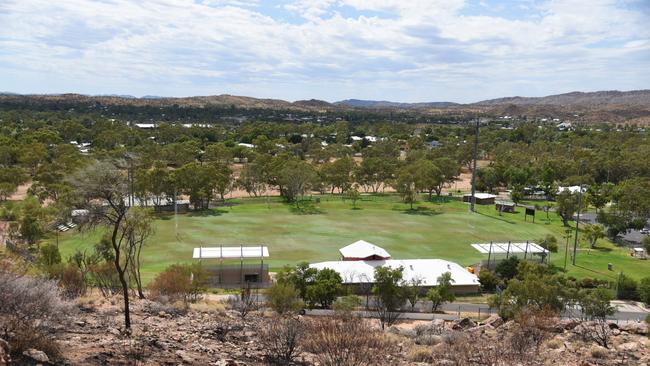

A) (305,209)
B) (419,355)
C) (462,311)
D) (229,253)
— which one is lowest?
(462,311)

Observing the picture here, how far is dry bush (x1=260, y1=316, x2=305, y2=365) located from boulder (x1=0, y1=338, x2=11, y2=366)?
8066mm

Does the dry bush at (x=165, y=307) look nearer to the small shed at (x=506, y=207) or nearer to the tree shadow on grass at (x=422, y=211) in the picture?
the tree shadow on grass at (x=422, y=211)

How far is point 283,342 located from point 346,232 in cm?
3835

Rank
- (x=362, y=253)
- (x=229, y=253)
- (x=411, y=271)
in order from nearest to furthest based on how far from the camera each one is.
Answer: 1. (x=411, y=271)
2. (x=229, y=253)
3. (x=362, y=253)

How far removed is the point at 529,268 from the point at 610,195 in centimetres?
4727

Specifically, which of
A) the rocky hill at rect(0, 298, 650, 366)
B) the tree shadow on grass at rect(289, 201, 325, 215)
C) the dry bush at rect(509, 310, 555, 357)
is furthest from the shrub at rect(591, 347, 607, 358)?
the tree shadow on grass at rect(289, 201, 325, 215)

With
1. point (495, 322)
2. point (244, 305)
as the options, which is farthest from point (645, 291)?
point (244, 305)

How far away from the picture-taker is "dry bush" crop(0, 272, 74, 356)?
46.9 ft

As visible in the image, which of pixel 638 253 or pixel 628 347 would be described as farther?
pixel 638 253

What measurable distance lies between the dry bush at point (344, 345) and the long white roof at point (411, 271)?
1848 cm

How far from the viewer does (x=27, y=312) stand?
1527 centimetres

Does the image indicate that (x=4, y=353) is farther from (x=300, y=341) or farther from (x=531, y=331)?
(x=531, y=331)

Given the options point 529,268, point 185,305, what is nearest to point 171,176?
point 185,305

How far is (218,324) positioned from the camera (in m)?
22.8
